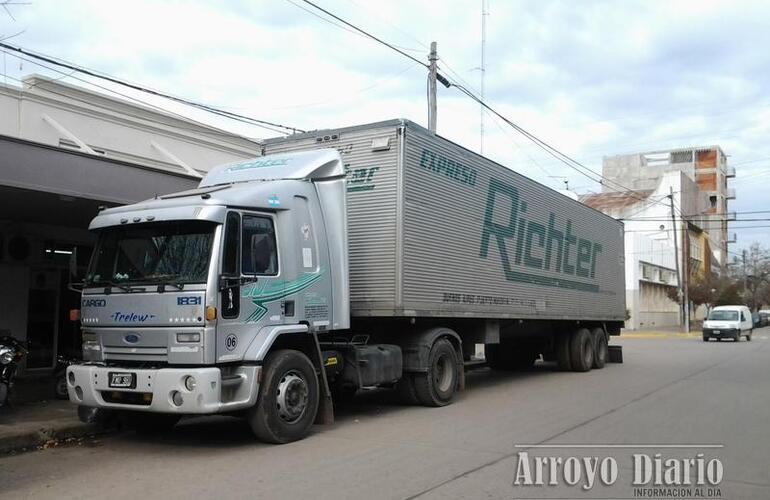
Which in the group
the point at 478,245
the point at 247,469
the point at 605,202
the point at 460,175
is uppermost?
the point at 605,202

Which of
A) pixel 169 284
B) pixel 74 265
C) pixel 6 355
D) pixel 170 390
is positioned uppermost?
pixel 74 265

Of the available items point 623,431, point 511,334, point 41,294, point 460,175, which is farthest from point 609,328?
point 41,294

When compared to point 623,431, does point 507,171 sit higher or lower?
higher

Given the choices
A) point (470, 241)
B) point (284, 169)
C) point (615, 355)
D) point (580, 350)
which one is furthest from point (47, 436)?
point (615, 355)

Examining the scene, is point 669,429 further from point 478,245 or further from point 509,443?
point 478,245

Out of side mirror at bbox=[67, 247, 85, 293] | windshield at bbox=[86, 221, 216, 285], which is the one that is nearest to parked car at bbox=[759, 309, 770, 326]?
windshield at bbox=[86, 221, 216, 285]

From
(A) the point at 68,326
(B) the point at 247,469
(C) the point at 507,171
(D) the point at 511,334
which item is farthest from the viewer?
(D) the point at 511,334

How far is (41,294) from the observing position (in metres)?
13.8

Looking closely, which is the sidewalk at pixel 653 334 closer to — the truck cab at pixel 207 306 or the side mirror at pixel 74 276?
the truck cab at pixel 207 306

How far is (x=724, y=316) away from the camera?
38.1 m

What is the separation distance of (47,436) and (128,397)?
1.41 meters

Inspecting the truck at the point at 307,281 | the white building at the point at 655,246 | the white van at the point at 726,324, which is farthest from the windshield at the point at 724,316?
the truck at the point at 307,281

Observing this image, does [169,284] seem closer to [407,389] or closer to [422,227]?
[422,227]

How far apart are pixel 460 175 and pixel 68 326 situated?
8660 mm
